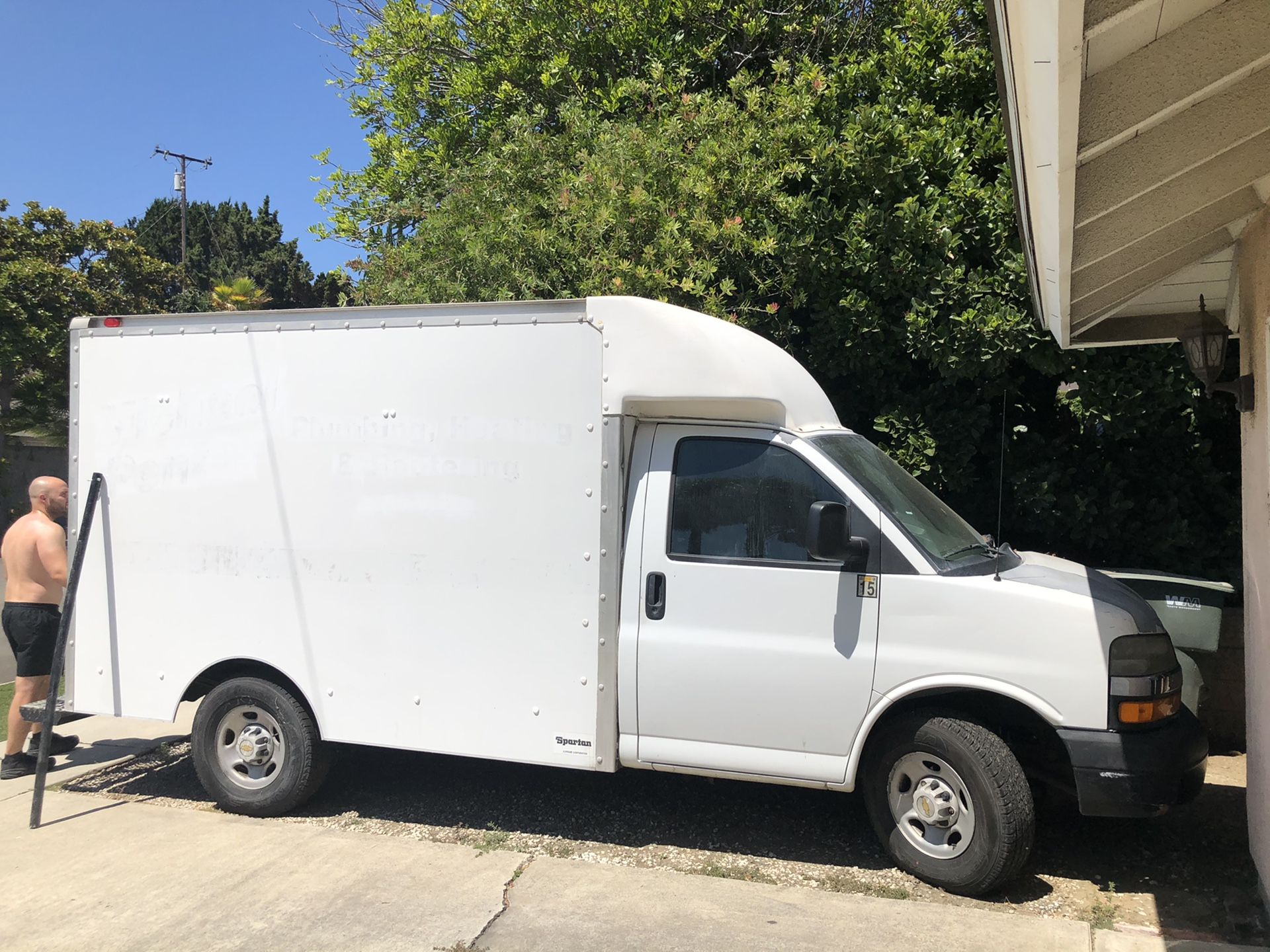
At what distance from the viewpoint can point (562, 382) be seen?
4902 mm

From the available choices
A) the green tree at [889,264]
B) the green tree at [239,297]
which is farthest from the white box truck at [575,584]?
the green tree at [239,297]

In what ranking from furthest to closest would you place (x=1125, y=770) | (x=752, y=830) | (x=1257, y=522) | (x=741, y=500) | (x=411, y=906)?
(x=752, y=830)
(x=741, y=500)
(x=1257, y=522)
(x=411, y=906)
(x=1125, y=770)

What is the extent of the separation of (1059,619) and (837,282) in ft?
13.1

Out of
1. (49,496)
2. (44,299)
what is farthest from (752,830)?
(44,299)

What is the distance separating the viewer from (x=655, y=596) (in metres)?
4.79

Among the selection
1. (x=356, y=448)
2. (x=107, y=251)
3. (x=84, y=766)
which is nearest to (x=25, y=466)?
(x=107, y=251)

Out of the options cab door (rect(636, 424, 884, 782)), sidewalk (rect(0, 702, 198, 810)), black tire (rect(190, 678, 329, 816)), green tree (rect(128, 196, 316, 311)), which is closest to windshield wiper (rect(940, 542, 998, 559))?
cab door (rect(636, 424, 884, 782))

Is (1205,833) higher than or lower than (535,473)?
lower

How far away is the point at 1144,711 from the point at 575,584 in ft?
8.57

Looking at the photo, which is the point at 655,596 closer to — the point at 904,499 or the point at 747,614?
the point at 747,614

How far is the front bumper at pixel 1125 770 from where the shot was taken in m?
4.20

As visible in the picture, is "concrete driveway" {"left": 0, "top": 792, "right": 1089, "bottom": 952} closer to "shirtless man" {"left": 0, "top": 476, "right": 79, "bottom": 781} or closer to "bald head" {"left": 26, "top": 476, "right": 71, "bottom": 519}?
"shirtless man" {"left": 0, "top": 476, "right": 79, "bottom": 781}

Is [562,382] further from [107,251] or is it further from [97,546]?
[107,251]

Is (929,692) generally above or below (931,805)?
above
